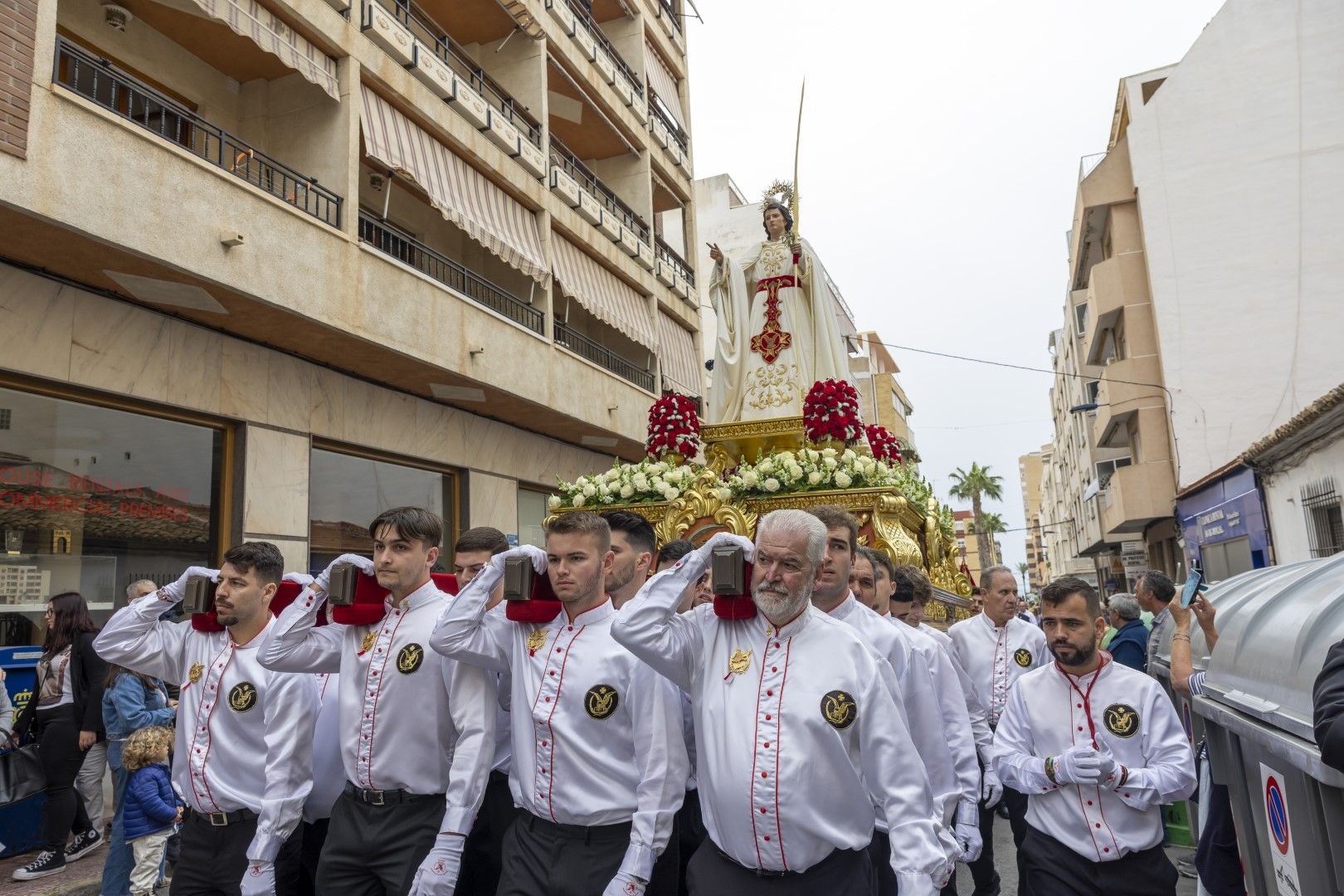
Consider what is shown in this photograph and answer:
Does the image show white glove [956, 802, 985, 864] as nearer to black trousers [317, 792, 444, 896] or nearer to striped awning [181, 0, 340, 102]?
black trousers [317, 792, 444, 896]

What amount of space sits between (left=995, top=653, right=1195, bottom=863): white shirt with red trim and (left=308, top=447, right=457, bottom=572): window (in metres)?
8.35

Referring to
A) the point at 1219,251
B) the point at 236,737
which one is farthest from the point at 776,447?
the point at 1219,251

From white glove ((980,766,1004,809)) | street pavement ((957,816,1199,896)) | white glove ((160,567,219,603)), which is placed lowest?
street pavement ((957,816,1199,896))

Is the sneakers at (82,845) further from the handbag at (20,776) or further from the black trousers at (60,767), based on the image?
the handbag at (20,776)

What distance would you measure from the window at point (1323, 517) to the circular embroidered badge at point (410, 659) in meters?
13.1

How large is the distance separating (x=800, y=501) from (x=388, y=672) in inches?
170

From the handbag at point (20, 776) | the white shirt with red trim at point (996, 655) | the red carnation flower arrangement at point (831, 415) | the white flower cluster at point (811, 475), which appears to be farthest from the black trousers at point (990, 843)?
the handbag at point (20, 776)

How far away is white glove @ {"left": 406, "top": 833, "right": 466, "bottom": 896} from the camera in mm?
3234

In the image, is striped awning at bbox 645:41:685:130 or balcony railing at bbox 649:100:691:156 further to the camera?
striped awning at bbox 645:41:685:130

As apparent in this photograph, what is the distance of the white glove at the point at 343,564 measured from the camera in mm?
3922

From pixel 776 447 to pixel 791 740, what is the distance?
246 inches

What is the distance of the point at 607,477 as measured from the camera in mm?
8477

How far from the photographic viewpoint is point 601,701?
3.43 meters

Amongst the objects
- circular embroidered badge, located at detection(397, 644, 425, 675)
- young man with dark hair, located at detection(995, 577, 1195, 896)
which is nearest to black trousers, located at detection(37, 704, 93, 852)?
circular embroidered badge, located at detection(397, 644, 425, 675)
